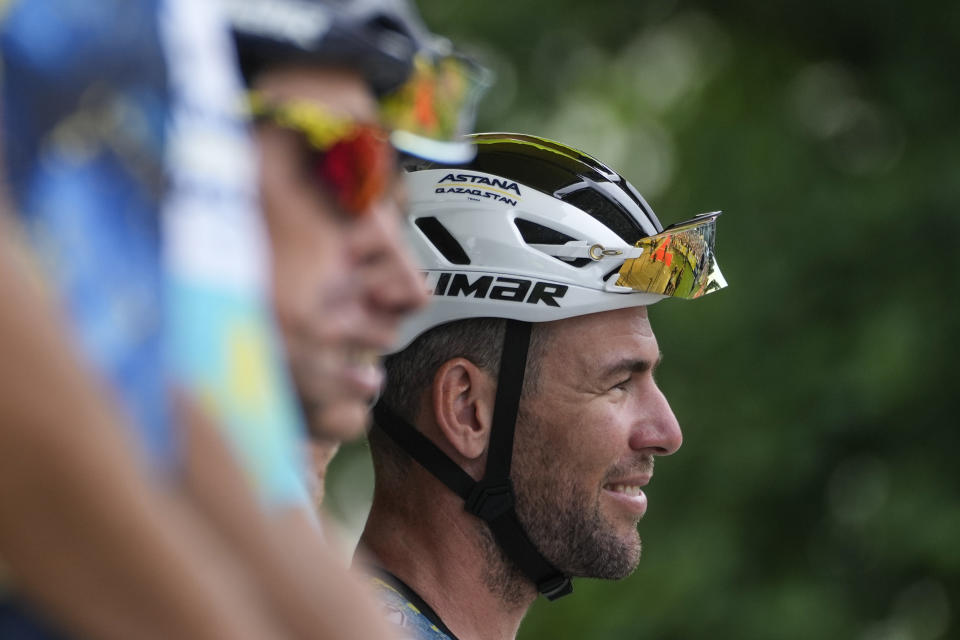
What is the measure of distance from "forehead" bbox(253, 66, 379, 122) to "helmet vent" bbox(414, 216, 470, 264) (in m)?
2.33

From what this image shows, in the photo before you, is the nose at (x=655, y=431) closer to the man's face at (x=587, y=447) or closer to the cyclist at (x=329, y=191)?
the man's face at (x=587, y=447)

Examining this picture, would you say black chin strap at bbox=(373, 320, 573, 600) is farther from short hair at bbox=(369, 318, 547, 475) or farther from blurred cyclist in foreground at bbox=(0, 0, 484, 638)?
blurred cyclist in foreground at bbox=(0, 0, 484, 638)

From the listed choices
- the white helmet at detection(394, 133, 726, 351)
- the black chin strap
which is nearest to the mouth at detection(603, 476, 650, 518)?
the black chin strap

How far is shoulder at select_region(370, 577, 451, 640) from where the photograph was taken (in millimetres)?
3457

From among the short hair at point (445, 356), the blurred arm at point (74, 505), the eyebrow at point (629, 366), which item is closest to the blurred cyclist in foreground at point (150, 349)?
the blurred arm at point (74, 505)

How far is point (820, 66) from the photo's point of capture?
1127cm

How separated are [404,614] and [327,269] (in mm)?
2265

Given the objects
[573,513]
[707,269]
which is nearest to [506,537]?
[573,513]

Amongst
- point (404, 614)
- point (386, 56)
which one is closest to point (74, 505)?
point (386, 56)

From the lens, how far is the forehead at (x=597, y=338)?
157 inches

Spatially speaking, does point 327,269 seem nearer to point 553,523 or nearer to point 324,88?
point 324,88

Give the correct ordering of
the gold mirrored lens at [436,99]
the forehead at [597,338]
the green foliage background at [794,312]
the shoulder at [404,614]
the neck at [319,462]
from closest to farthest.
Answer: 1. the gold mirrored lens at [436,99]
2. the neck at [319,462]
3. the shoulder at [404,614]
4. the forehead at [597,338]
5. the green foliage background at [794,312]

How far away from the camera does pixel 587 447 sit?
12.9 ft

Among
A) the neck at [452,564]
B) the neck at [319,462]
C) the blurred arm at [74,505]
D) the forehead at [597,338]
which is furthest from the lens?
the forehead at [597,338]
